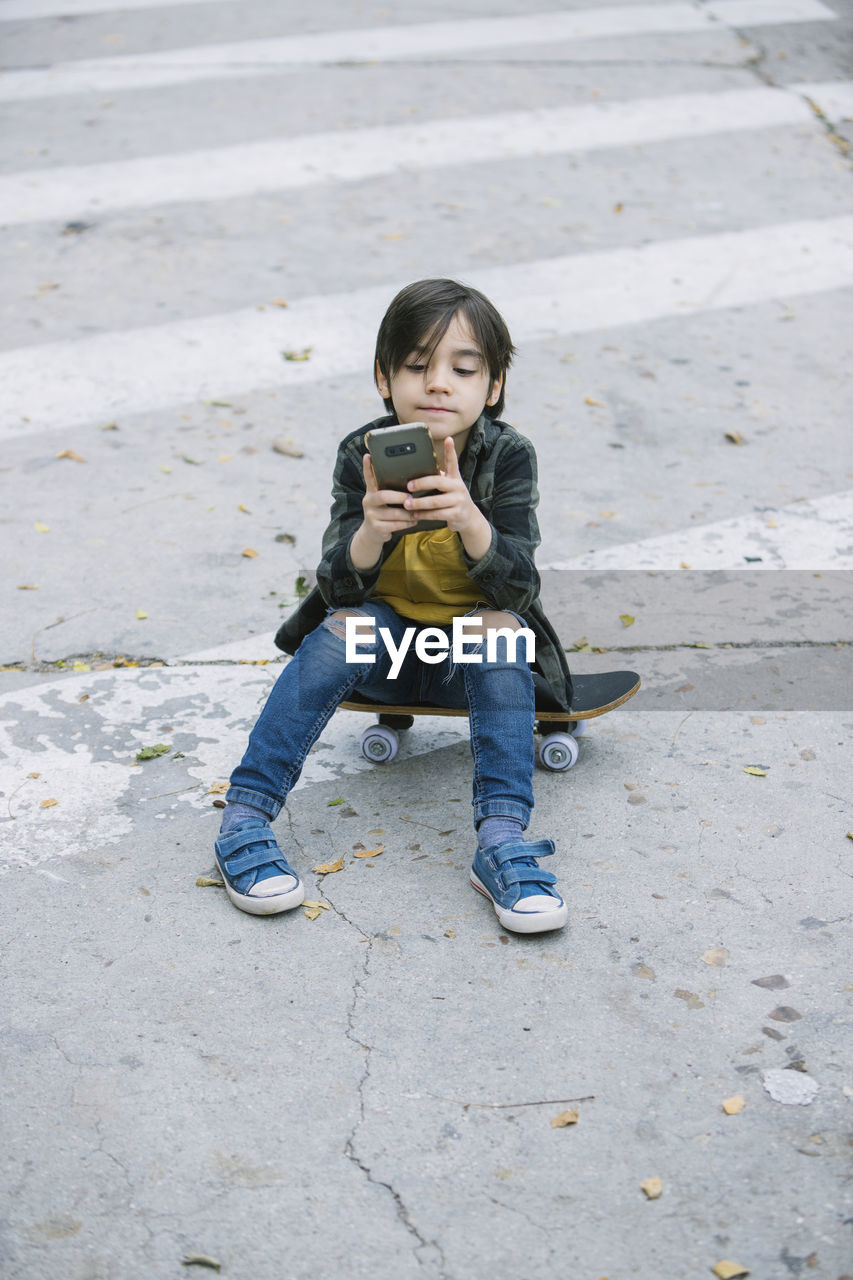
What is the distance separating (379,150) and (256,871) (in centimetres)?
613

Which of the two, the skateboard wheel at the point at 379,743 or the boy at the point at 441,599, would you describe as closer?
the boy at the point at 441,599

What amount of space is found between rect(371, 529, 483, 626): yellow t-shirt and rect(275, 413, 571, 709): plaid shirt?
44mm

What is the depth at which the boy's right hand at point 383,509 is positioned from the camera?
272 centimetres

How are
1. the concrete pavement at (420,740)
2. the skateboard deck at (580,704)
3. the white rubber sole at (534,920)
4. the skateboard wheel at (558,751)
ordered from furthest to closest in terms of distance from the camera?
the skateboard wheel at (558,751) < the skateboard deck at (580,704) < the white rubber sole at (534,920) < the concrete pavement at (420,740)

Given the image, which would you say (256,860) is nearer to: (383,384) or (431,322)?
(383,384)

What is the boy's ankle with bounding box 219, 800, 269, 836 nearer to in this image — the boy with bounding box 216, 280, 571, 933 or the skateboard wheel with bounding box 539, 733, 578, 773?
the boy with bounding box 216, 280, 571, 933

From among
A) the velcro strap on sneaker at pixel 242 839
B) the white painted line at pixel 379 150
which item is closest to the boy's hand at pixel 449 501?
the velcro strap on sneaker at pixel 242 839

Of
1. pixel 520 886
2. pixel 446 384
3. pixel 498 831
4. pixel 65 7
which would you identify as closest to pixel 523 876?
pixel 520 886

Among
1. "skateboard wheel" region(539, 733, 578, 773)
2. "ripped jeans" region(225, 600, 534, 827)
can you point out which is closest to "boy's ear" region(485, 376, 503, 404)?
"ripped jeans" region(225, 600, 534, 827)

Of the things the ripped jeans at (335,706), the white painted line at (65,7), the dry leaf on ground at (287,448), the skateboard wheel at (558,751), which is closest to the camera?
the ripped jeans at (335,706)

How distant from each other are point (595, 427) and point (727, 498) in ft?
2.35

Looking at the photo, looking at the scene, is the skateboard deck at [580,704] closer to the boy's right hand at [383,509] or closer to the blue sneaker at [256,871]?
the blue sneaker at [256,871]

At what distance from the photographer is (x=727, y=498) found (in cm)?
467

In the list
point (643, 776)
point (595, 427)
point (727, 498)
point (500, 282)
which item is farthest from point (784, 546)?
point (500, 282)
